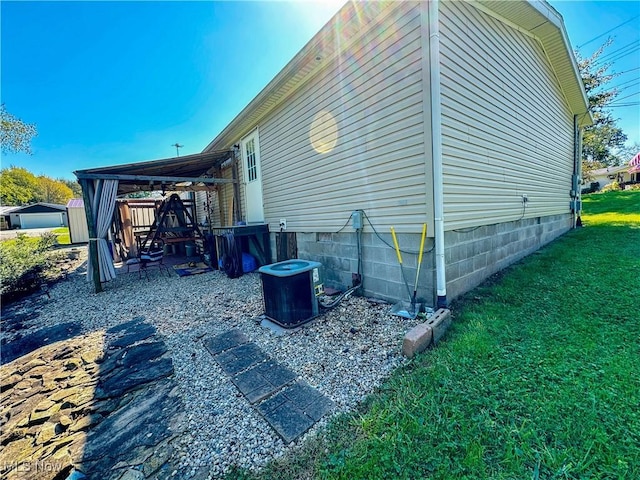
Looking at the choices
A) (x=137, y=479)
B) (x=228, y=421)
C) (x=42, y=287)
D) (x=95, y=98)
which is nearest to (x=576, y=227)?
(x=228, y=421)

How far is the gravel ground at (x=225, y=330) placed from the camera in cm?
178

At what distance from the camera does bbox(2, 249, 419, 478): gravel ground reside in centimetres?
178

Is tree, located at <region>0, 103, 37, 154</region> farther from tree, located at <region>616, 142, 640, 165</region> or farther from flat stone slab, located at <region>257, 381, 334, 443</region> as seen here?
tree, located at <region>616, 142, 640, 165</region>

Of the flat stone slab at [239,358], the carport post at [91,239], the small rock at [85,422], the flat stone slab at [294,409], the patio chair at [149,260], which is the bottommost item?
the small rock at [85,422]

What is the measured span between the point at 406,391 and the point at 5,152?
71.4ft

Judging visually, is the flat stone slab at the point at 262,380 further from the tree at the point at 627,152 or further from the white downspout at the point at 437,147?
the tree at the point at 627,152

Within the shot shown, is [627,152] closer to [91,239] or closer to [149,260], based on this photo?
[149,260]

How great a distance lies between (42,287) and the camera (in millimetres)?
6609

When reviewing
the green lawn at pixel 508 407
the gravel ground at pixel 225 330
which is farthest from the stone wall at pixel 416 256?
the green lawn at pixel 508 407

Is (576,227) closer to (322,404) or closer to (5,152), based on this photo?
(322,404)

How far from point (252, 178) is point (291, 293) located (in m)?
5.14

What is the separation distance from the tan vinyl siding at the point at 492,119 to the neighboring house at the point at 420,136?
29mm

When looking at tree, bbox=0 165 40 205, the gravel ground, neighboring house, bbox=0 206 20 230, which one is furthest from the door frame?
tree, bbox=0 165 40 205

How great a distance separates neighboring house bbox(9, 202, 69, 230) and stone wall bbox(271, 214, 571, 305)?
4315 centimetres
